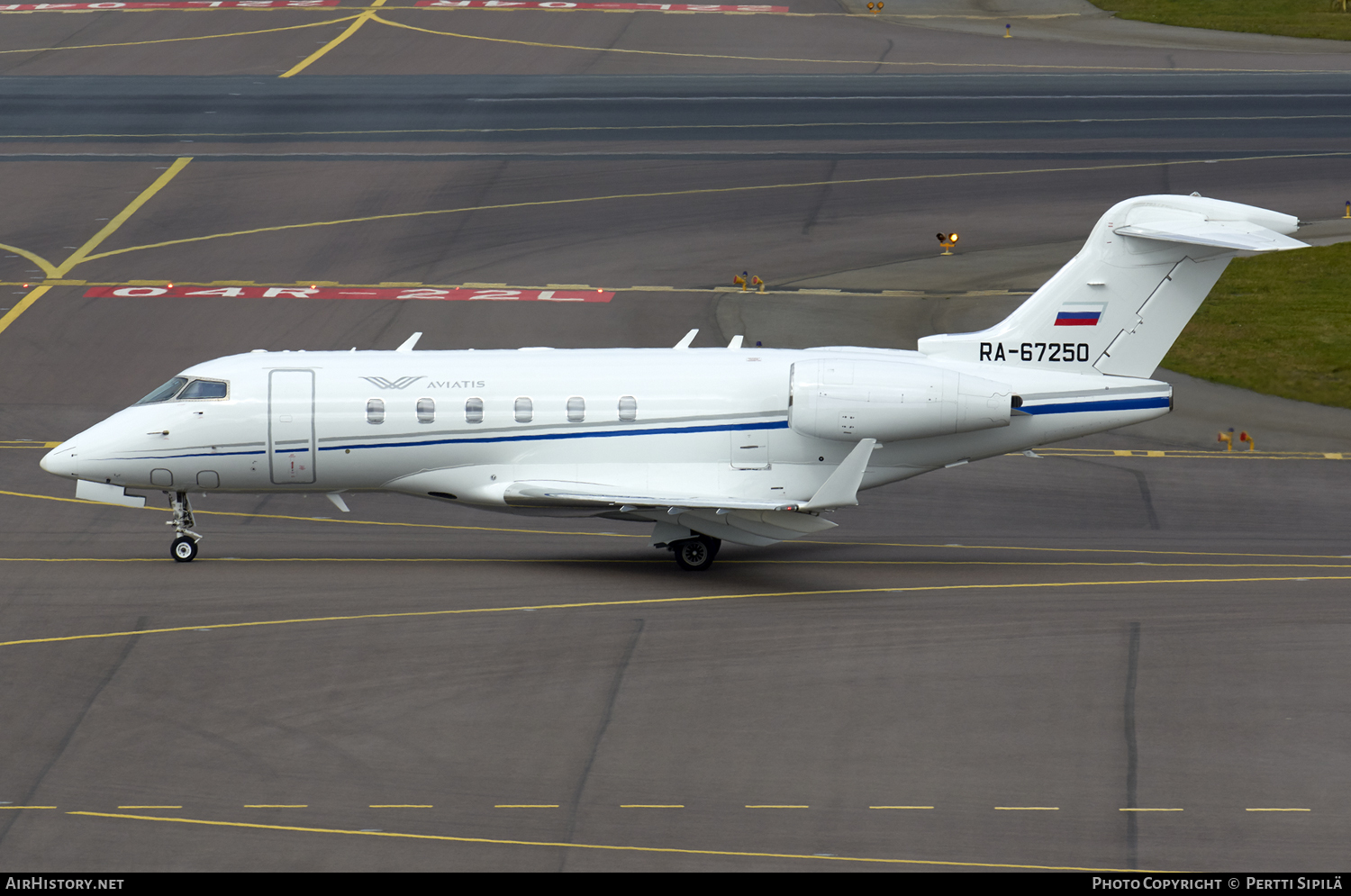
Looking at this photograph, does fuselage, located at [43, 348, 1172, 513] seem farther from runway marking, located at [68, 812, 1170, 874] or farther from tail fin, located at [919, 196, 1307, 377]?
runway marking, located at [68, 812, 1170, 874]

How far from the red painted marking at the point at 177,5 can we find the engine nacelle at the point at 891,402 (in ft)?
190

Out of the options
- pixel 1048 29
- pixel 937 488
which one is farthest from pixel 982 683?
pixel 1048 29

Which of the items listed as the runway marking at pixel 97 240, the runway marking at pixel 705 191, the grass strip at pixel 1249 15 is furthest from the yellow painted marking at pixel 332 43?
the grass strip at pixel 1249 15

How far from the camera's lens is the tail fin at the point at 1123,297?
29156 mm

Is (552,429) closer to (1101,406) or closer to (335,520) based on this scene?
(335,520)

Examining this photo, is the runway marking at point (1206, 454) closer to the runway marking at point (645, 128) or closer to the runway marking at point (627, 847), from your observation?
the runway marking at point (627, 847)

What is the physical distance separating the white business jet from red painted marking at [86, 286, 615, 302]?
615 inches

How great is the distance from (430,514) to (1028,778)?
1509 cm

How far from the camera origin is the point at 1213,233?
93.6 ft

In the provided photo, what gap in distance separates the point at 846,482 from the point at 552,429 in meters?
5.26

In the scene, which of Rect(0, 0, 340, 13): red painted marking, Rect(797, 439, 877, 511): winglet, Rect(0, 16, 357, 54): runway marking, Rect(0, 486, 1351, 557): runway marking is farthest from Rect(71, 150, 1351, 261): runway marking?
Rect(0, 0, 340, 13): red painted marking

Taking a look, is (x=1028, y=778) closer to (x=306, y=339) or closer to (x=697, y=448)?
(x=697, y=448)

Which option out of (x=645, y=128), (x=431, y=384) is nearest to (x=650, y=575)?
(x=431, y=384)

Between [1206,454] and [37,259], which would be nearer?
[1206,454]
